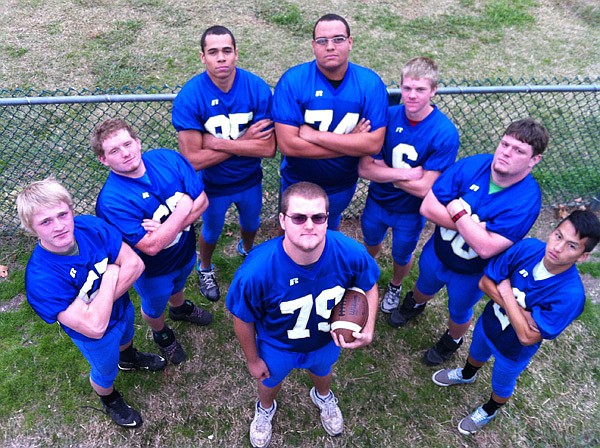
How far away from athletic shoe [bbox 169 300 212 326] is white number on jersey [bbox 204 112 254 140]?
1.61 metres

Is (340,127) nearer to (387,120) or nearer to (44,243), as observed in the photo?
(387,120)

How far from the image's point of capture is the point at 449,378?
13.1ft

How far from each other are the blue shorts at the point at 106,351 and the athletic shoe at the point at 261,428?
1.12 m

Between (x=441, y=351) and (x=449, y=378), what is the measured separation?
9.4 inches

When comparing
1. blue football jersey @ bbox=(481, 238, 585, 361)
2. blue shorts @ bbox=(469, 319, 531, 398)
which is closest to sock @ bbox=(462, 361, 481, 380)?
blue shorts @ bbox=(469, 319, 531, 398)

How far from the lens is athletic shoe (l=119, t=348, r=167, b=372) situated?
3.96 metres

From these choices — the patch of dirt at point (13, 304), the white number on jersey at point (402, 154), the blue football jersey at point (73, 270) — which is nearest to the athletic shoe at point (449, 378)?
the white number on jersey at point (402, 154)

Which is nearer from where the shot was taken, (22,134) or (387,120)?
(387,120)

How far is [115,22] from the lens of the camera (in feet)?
29.2

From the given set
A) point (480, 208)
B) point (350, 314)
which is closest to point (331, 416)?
point (350, 314)

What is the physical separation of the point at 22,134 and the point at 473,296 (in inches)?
235

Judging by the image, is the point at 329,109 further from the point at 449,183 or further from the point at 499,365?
the point at 499,365

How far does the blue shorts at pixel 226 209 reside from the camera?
414cm

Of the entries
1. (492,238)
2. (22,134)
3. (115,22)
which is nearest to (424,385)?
(492,238)
